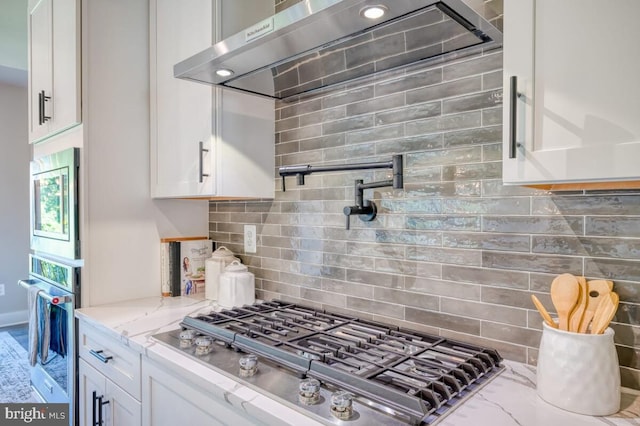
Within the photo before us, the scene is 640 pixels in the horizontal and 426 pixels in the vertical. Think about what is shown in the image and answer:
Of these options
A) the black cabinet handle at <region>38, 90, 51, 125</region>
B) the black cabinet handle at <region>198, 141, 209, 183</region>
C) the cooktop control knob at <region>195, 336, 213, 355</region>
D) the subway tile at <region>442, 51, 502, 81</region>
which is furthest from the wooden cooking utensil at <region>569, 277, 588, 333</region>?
the black cabinet handle at <region>38, 90, 51, 125</region>

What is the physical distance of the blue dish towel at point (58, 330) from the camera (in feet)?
6.36

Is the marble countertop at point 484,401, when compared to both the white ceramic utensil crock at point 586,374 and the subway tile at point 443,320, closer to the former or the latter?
the white ceramic utensil crock at point 586,374

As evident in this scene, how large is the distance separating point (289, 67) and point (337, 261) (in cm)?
78

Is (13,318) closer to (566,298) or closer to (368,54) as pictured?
(368,54)

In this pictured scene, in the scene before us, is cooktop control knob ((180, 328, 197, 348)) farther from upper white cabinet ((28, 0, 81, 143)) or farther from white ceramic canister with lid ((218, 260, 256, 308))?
upper white cabinet ((28, 0, 81, 143))

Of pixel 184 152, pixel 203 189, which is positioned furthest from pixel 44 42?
pixel 203 189

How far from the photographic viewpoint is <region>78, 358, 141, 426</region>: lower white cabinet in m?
1.50

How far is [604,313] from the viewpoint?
0.93 meters

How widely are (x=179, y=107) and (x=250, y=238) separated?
704mm

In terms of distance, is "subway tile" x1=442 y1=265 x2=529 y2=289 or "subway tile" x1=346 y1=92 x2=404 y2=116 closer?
"subway tile" x1=442 y1=265 x2=529 y2=289

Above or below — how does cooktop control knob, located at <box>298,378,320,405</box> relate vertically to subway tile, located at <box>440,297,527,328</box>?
below

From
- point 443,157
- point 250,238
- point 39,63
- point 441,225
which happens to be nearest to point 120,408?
point 250,238

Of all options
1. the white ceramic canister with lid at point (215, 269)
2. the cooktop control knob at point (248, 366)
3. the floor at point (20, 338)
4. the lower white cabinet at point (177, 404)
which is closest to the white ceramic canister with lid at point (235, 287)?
the white ceramic canister with lid at point (215, 269)

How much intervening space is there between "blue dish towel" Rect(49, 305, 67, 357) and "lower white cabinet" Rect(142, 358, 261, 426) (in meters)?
0.80
